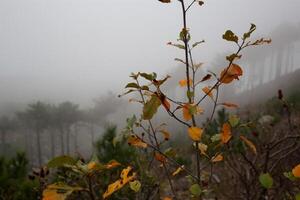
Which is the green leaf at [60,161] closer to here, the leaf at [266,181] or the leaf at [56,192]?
the leaf at [56,192]

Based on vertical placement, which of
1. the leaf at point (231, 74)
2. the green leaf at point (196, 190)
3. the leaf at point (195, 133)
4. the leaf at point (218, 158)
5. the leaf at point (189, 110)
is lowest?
the green leaf at point (196, 190)

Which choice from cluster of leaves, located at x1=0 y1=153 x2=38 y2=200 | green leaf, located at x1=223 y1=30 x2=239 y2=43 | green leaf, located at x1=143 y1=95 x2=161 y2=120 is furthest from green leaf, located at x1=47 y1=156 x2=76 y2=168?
cluster of leaves, located at x1=0 y1=153 x2=38 y2=200

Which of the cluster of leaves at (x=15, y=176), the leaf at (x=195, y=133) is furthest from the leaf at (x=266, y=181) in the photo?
the cluster of leaves at (x=15, y=176)

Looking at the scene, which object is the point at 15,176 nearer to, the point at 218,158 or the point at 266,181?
the point at 218,158

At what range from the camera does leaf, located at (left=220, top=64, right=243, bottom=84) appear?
1.17m

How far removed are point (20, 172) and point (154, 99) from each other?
708cm

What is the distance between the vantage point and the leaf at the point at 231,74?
1.17m

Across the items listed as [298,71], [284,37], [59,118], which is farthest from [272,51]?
[59,118]

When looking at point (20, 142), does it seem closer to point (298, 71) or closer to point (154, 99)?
point (298, 71)

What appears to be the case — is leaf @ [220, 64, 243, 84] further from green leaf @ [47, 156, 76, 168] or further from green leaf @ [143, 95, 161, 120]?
green leaf @ [47, 156, 76, 168]

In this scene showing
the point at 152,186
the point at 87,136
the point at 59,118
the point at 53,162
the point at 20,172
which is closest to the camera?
the point at 53,162

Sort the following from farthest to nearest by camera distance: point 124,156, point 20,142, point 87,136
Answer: point 87,136 → point 20,142 → point 124,156

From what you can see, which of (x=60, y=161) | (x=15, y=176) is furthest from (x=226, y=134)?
(x=15, y=176)

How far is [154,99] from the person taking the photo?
1.07m
